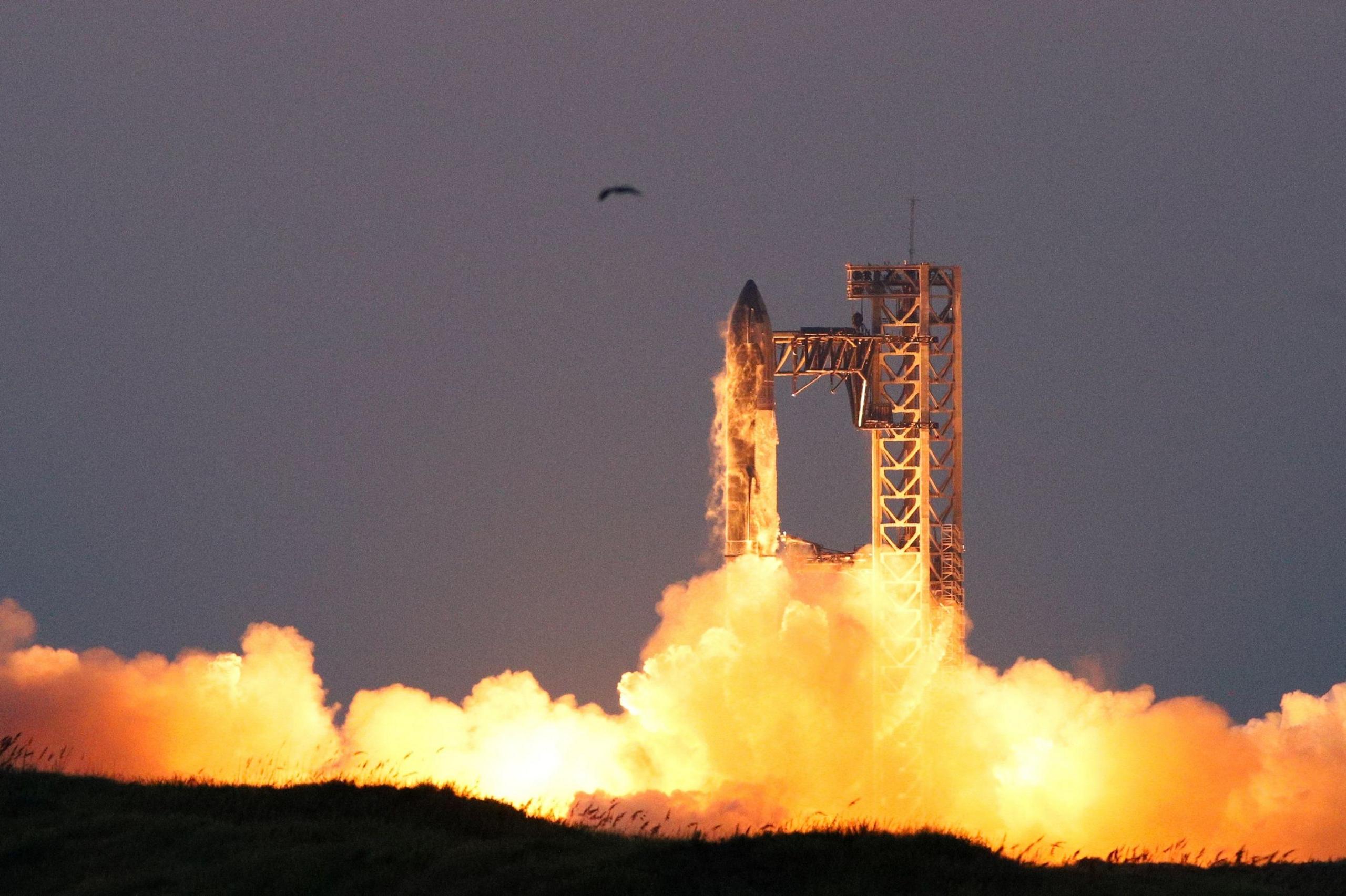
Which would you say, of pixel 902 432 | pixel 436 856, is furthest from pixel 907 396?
pixel 436 856

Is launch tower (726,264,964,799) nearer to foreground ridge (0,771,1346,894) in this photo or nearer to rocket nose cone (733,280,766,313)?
rocket nose cone (733,280,766,313)

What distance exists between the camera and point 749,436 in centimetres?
9288

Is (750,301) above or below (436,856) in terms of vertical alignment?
above

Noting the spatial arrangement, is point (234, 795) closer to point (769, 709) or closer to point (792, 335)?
point (769, 709)

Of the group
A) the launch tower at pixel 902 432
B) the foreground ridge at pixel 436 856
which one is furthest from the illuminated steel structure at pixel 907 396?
the foreground ridge at pixel 436 856

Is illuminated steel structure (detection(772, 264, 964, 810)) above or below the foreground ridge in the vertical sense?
above

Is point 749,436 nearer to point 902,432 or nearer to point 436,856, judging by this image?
point 902,432

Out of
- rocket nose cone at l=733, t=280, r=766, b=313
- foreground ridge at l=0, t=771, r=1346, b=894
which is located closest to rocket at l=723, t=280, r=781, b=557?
rocket nose cone at l=733, t=280, r=766, b=313

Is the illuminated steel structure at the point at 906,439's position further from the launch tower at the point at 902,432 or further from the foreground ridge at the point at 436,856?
the foreground ridge at the point at 436,856

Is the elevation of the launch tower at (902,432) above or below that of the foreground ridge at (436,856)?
above

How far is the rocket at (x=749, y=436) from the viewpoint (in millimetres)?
92438

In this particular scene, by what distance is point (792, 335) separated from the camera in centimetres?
9612

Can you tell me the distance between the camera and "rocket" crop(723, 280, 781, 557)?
92438mm

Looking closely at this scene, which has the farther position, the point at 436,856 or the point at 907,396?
the point at 907,396
